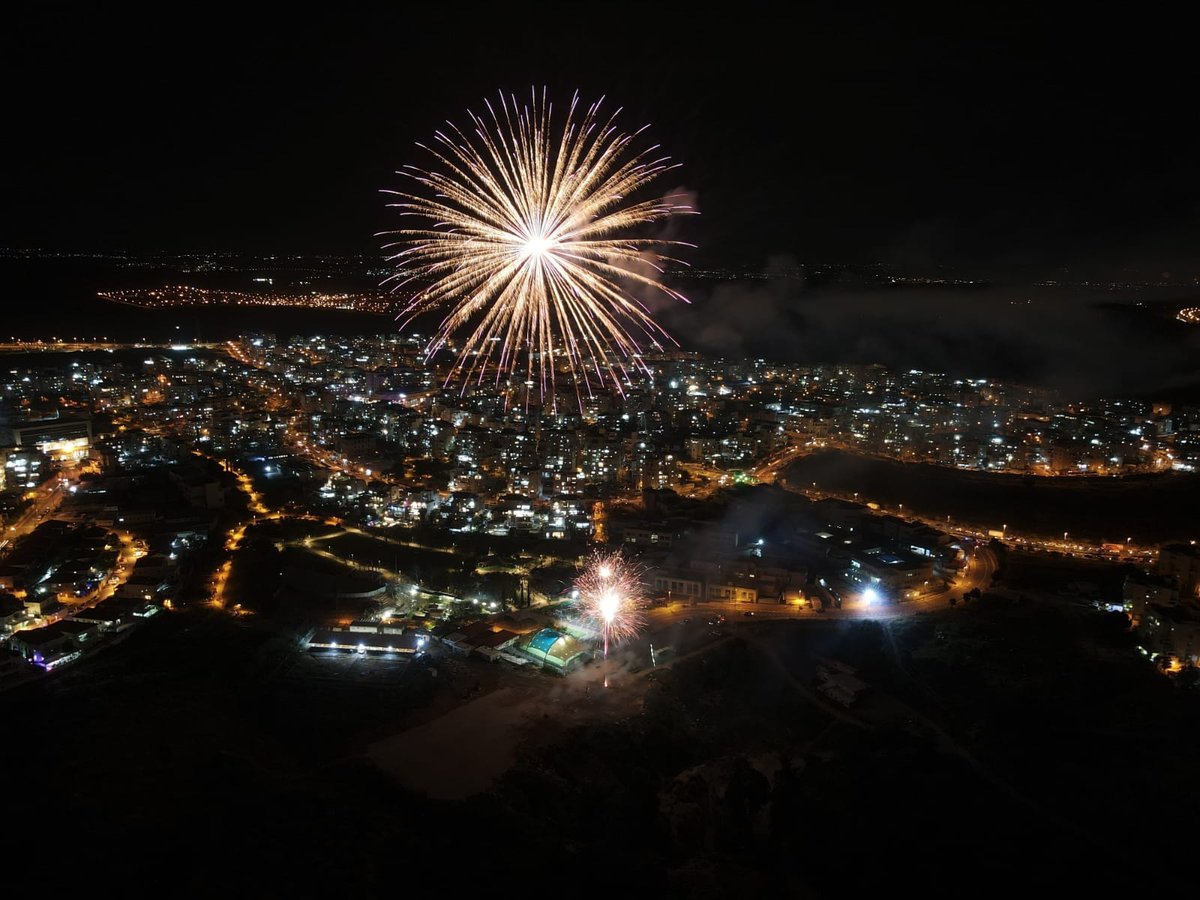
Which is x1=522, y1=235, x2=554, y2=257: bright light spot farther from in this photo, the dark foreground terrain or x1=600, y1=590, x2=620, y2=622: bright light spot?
the dark foreground terrain

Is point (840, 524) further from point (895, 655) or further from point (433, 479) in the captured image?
point (433, 479)

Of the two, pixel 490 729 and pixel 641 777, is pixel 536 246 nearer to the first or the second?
pixel 490 729

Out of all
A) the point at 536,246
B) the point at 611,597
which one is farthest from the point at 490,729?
the point at 536,246

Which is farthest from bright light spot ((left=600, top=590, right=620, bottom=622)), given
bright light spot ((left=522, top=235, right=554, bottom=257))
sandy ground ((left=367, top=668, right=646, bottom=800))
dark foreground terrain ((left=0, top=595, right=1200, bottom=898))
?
bright light spot ((left=522, top=235, right=554, bottom=257))

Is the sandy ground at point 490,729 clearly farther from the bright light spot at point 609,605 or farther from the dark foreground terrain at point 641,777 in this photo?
the bright light spot at point 609,605

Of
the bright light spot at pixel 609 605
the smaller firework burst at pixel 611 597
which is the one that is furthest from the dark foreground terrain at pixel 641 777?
the bright light spot at pixel 609 605

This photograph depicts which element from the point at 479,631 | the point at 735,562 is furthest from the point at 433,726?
the point at 735,562
